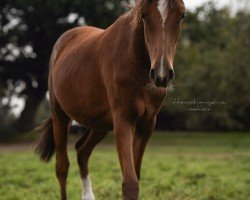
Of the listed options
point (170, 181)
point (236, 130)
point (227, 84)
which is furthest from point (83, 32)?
point (236, 130)

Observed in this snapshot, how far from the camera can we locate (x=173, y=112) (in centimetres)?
2734

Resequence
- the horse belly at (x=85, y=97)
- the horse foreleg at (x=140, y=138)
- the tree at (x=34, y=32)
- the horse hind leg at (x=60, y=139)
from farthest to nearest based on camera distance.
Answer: the tree at (x=34, y=32) → the horse hind leg at (x=60, y=139) → the horse belly at (x=85, y=97) → the horse foreleg at (x=140, y=138)

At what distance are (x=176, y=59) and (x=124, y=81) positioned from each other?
23.1 m

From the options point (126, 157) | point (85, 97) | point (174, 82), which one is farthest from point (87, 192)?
point (174, 82)

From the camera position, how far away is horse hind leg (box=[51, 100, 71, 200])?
5641 millimetres

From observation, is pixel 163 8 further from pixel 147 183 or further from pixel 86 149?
pixel 147 183

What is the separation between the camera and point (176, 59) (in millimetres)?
26797

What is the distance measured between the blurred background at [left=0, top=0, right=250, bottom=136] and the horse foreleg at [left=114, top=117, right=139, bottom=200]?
1734 cm

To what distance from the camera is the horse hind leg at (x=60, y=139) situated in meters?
5.64

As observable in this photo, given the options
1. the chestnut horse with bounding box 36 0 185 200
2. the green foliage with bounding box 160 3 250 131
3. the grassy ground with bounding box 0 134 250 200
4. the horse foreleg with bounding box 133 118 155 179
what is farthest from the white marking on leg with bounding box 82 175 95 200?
the green foliage with bounding box 160 3 250 131


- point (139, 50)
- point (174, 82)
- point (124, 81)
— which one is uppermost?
point (139, 50)

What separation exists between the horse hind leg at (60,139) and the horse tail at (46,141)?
0.38m

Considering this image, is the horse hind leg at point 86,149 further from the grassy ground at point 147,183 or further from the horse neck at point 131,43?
the horse neck at point 131,43

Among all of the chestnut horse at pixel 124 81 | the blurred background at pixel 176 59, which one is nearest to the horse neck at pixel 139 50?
the chestnut horse at pixel 124 81
